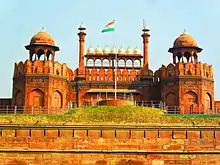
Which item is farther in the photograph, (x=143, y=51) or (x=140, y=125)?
(x=143, y=51)

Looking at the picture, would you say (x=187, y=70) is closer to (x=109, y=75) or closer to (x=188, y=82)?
(x=188, y=82)

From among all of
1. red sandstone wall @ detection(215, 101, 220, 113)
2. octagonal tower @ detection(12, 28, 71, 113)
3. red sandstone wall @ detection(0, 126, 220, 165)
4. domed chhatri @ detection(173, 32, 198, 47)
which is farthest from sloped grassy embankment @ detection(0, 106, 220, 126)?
domed chhatri @ detection(173, 32, 198, 47)

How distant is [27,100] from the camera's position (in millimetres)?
25922

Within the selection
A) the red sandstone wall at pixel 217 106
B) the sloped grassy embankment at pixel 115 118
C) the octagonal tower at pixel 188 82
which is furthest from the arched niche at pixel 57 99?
the red sandstone wall at pixel 217 106

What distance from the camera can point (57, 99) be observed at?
88.2 feet

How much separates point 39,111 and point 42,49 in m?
4.62

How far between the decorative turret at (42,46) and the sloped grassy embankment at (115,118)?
7099 mm

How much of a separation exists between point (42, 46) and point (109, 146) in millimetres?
11113

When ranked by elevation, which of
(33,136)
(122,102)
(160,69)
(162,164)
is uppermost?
(160,69)

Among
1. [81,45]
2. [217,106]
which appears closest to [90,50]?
[81,45]

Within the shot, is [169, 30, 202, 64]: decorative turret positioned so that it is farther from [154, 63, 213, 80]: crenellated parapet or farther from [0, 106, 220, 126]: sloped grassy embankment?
[0, 106, 220, 126]: sloped grassy embankment

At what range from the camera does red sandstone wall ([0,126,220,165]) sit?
18.8 metres

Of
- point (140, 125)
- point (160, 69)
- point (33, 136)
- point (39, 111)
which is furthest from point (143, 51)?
point (33, 136)

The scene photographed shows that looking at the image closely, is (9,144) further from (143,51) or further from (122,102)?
(143,51)
